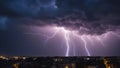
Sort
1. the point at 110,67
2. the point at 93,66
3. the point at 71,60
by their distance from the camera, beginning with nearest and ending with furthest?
the point at 110,67 < the point at 93,66 < the point at 71,60

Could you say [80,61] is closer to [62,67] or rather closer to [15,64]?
[62,67]

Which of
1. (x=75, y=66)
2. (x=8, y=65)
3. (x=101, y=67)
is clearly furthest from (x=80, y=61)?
(x=8, y=65)

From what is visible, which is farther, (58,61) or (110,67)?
(58,61)

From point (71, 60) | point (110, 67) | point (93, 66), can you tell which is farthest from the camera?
point (71, 60)

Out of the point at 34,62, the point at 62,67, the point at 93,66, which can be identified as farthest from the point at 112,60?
the point at 34,62

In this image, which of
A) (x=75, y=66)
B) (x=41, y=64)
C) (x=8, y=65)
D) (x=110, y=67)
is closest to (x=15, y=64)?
(x=8, y=65)

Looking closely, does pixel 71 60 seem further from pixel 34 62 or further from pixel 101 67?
pixel 101 67

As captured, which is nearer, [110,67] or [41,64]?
[110,67]
